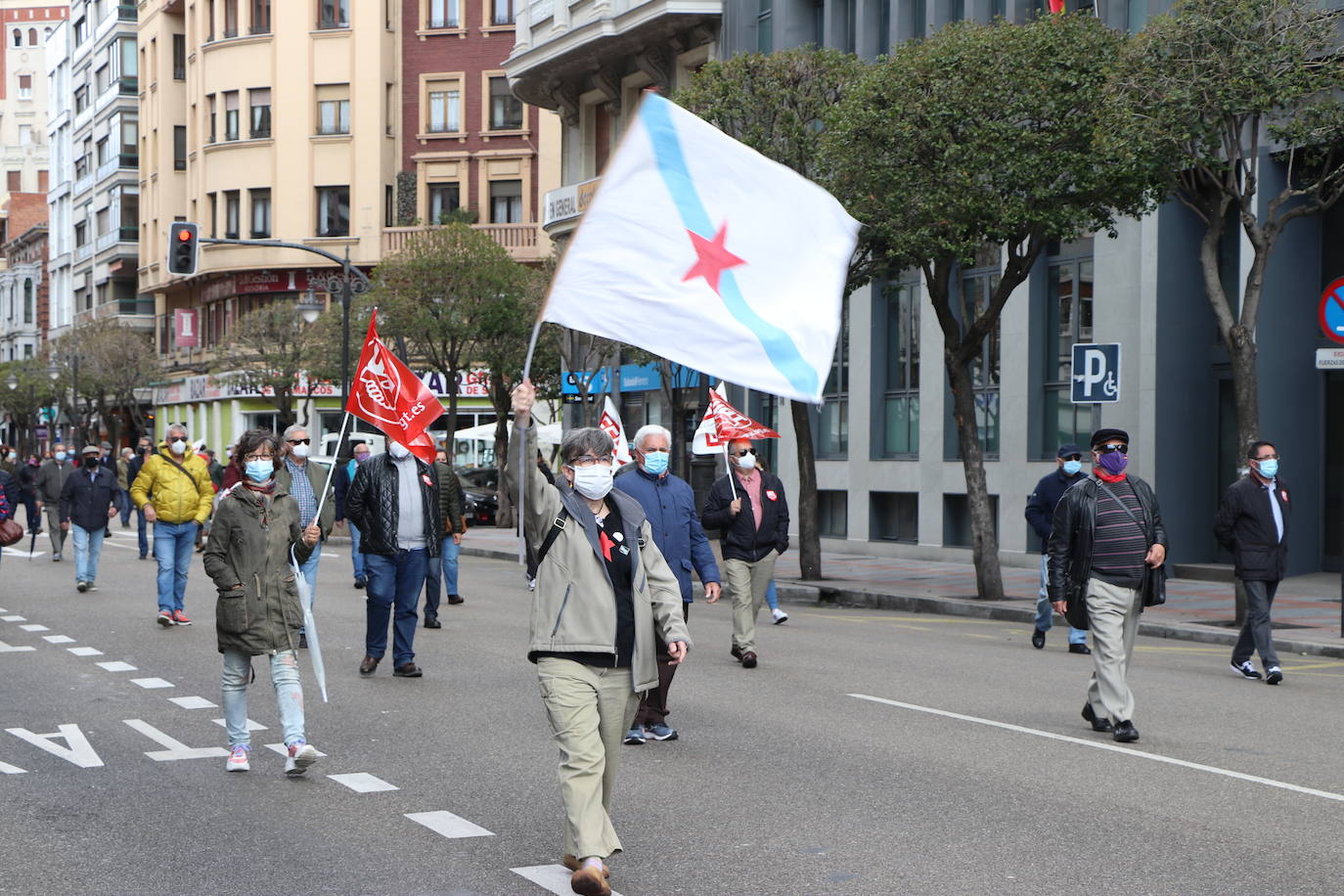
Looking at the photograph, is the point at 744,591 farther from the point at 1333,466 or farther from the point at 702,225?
the point at 1333,466

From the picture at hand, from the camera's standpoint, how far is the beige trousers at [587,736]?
5.94 metres

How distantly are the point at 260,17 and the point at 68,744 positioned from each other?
171ft

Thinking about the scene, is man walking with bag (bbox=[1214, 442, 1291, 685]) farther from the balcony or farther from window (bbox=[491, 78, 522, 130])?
window (bbox=[491, 78, 522, 130])

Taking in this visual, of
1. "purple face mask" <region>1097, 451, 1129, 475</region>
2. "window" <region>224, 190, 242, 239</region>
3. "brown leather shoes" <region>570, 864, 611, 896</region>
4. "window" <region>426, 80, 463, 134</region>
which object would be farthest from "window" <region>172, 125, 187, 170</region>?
"brown leather shoes" <region>570, 864, 611, 896</region>

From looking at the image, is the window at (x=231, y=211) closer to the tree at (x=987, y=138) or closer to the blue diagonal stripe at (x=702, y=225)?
the tree at (x=987, y=138)

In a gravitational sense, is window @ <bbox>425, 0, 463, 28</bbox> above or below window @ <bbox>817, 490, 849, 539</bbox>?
above

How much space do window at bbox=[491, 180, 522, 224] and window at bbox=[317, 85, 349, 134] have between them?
5671 millimetres

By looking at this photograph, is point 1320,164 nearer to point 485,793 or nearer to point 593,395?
point 485,793

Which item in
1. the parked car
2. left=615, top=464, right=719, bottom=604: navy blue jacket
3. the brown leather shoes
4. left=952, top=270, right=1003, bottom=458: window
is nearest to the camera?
the brown leather shoes

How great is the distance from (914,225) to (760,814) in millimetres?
12332

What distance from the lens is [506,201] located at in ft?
180

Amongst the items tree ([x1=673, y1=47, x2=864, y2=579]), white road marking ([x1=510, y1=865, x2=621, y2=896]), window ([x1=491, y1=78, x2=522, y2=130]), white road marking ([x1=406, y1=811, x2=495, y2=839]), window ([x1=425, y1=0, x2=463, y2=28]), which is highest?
window ([x1=425, y1=0, x2=463, y2=28])

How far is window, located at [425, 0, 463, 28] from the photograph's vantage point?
182ft

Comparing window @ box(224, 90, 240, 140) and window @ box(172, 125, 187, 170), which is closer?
window @ box(224, 90, 240, 140)
